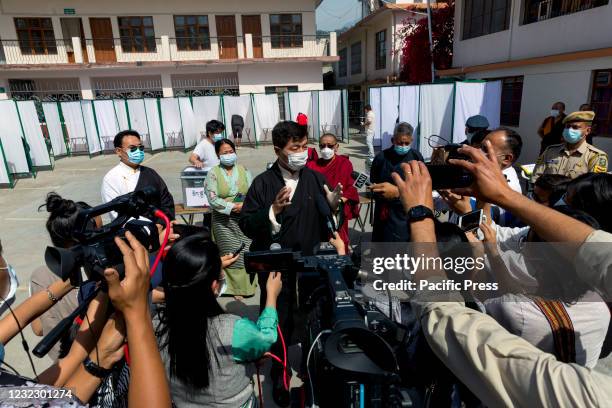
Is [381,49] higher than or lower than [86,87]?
higher

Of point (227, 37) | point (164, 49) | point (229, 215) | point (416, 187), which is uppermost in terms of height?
point (227, 37)

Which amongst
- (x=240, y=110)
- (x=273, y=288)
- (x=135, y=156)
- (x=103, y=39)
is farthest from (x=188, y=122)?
(x=273, y=288)

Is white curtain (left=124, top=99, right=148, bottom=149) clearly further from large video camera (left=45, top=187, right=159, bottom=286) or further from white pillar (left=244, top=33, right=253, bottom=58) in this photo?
large video camera (left=45, top=187, right=159, bottom=286)

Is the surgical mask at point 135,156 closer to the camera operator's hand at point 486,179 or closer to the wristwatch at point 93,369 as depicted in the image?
the wristwatch at point 93,369

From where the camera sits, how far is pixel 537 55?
9.12 metres

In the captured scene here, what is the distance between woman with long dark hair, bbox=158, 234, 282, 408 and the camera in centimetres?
132

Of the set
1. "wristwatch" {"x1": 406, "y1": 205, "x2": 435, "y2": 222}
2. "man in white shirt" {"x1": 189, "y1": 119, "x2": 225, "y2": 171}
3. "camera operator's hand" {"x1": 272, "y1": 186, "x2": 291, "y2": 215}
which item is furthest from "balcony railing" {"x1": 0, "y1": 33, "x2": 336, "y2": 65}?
"wristwatch" {"x1": 406, "y1": 205, "x2": 435, "y2": 222}

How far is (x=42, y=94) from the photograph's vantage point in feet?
58.6

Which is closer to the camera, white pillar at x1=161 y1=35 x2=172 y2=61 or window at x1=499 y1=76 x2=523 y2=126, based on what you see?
window at x1=499 y1=76 x2=523 y2=126

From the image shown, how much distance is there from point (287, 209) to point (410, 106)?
26.6 ft

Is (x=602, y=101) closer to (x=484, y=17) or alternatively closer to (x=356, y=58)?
(x=484, y=17)

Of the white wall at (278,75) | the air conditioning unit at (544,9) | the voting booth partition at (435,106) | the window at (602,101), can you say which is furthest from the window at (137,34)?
the window at (602,101)

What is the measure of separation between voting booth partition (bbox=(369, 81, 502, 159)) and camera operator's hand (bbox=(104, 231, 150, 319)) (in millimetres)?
9323

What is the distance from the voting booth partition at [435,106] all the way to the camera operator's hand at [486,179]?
8.85 meters
